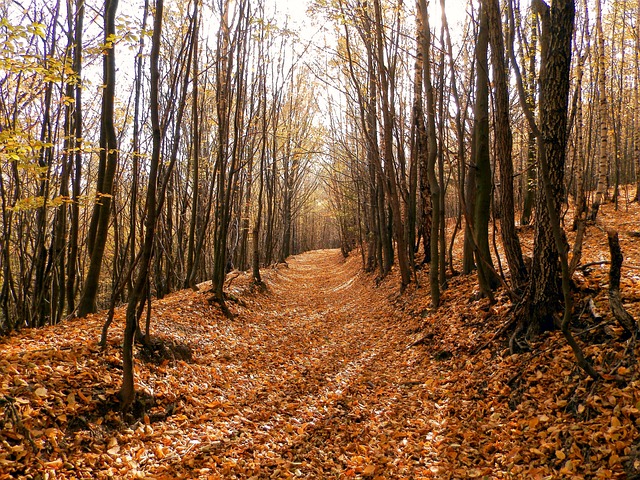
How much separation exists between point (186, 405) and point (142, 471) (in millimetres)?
1281

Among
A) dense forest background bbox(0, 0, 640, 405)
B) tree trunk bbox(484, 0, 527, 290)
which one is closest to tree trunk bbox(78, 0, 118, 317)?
dense forest background bbox(0, 0, 640, 405)

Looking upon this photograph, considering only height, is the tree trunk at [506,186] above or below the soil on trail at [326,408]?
above

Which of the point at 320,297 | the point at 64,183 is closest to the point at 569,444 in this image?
the point at 64,183

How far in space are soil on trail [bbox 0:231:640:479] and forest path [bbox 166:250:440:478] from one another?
0.02 meters

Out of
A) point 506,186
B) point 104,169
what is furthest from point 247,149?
point 506,186

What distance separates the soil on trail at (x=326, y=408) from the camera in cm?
313

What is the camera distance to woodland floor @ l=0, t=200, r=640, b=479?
314cm

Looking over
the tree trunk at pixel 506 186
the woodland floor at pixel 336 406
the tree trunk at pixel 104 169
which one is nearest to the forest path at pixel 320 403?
the woodland floor at pixel 336 406

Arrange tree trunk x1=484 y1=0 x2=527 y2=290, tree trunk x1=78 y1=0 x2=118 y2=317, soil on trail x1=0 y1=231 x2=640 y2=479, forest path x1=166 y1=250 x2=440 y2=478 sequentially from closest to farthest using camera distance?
soil on trail x1=0 y1=231 x2=640 y2=479 < forest path x1=166 y1=250 x2=440 y2=478 < tree trunk x1=484 y1=0 x2=527 y2=290 < tree trunk x1=78 y1=0 x2=118 y2=317

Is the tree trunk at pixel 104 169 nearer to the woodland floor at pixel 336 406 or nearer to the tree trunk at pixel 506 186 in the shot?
the woodland floor at pixel 336 406

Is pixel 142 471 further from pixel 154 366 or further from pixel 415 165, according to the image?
pixel 415 165

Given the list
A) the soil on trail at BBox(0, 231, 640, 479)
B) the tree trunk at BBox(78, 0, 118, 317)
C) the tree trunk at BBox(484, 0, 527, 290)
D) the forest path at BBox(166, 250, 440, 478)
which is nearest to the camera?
the soil on trail at BBox(0, 231, 640, 479)

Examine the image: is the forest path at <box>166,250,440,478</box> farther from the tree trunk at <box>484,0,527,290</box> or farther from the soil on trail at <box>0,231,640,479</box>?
the tree trunk at <box>484,0,527,290</box>

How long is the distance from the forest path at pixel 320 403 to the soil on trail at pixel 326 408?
21 mm
